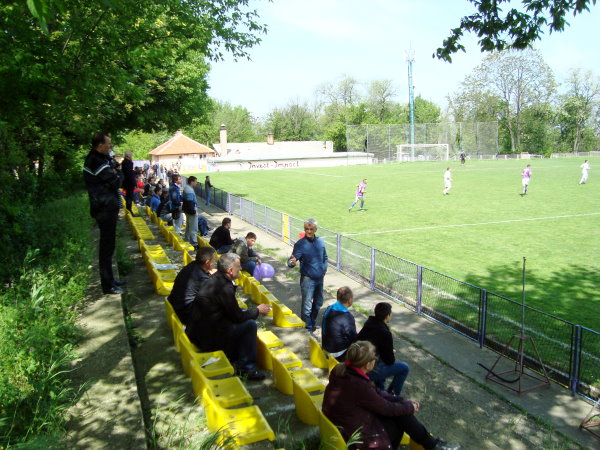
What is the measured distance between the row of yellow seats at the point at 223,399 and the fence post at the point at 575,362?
15.3 feet

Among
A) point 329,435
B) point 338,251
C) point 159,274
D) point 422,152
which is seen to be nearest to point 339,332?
point 329,435

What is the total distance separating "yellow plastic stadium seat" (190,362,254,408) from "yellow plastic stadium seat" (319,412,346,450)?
2.22 ft

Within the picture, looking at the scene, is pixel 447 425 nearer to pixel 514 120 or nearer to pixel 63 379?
pixel 63 379

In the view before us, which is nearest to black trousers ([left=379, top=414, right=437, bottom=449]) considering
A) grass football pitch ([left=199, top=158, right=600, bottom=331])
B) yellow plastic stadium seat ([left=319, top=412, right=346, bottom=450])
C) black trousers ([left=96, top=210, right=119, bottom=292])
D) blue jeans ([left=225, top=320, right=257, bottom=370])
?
yellow plastic stadium seat ([left=319, top=412, right=346, bottom=450])

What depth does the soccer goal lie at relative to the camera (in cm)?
6994

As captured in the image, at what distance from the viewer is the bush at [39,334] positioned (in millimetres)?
3527

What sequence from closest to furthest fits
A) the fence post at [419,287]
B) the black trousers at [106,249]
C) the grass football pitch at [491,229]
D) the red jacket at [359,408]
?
the red jacket at [359,408], the black trousers at [106,249], the fence post at [419,287], the grass football pitch at [491,229]

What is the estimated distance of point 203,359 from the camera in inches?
205

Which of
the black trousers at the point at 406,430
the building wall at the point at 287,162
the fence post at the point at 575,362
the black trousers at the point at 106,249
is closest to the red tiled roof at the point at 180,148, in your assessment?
the building wall at the point at 287,162

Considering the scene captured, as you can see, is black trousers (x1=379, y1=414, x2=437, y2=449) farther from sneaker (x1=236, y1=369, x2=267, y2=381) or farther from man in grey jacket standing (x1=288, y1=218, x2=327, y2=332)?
man in grey jacket standing (x1=288, y1=218, x2=327, y2=332)

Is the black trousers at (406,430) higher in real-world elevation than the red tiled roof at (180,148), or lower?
lower

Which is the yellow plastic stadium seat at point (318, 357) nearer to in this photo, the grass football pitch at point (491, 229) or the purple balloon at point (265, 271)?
the purple balloon at point (265, 271)

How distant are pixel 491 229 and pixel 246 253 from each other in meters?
11.2

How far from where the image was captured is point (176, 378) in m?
5.19
